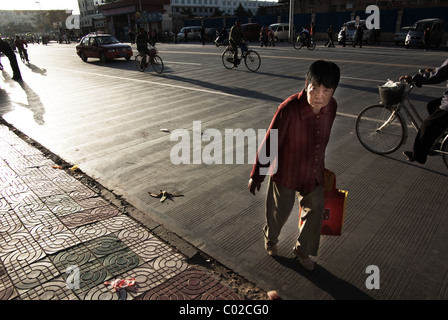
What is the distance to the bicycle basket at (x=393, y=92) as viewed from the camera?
4012 mm

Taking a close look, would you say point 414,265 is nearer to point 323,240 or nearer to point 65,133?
point 323,240

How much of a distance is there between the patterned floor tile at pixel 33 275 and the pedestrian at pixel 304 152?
191 centimetres

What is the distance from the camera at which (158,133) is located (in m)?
6.09

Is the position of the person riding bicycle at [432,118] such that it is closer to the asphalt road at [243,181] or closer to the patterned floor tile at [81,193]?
the asphalt road at [243,181]

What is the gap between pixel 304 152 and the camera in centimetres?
A: 228

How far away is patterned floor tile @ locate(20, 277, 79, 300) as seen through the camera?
2.40 meters

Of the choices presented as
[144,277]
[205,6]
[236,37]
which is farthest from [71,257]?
[205,6]

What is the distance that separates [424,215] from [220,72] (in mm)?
10898

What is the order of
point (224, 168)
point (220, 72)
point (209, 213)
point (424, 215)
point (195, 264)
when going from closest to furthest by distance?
point (195, 264) < point (424, 215) < point (209, 213) < point (224, 168) < point (220, 72)

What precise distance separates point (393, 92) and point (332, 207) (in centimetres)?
240

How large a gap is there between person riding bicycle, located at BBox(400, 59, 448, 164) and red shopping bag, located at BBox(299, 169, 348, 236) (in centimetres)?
202

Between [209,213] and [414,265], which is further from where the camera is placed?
[209,213]

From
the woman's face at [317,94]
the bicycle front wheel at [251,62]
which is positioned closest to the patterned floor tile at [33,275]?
the woman's face at [317,94]
